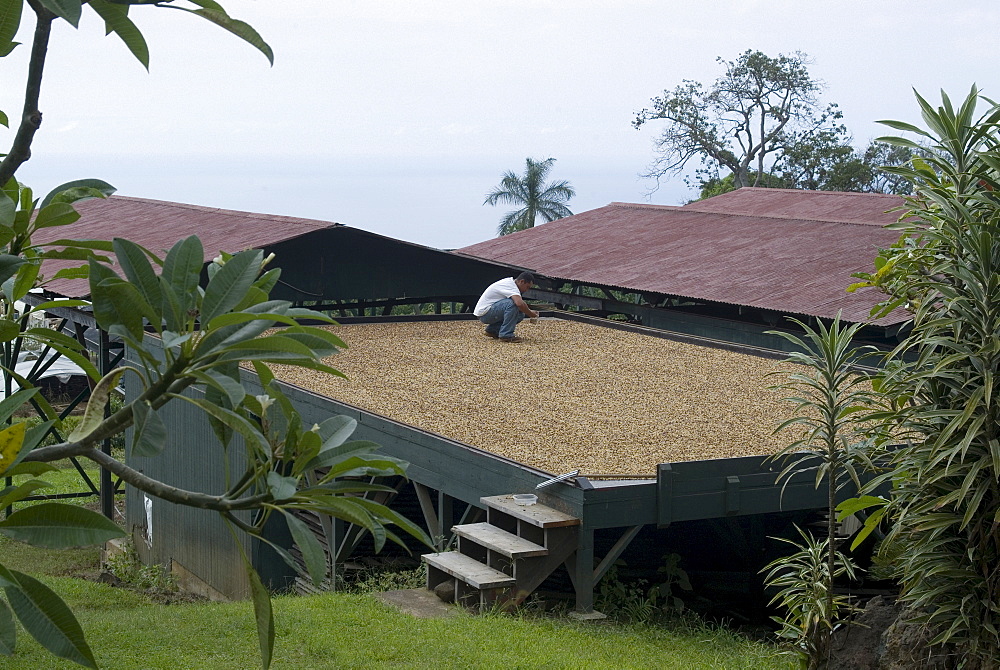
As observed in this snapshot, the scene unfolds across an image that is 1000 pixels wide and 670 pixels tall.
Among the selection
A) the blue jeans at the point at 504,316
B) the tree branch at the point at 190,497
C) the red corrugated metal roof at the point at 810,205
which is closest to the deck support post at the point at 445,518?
the tree branch at the point at 190,497

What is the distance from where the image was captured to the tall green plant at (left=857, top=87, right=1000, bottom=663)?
4363 mm

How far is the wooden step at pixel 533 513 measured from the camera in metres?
6.46

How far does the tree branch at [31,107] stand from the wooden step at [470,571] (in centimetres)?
410

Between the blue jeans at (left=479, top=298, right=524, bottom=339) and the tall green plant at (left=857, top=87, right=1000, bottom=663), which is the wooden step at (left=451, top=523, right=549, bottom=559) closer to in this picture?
the tall green plant at (left=857, top=87, right=1000, bottom=663)

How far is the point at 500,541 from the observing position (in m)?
6.71

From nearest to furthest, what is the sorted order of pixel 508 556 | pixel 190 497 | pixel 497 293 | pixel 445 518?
pixel 190 497, pixel 508 556, pixel 445 518, pixel 497 293

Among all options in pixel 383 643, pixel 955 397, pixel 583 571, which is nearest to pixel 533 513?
pixel 583 571

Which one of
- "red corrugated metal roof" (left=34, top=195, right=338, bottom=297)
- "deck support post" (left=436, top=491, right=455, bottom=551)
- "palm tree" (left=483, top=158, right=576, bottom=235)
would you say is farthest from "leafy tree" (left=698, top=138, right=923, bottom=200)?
"deck support post" (left=436, top=491, right=455, bottom=551)

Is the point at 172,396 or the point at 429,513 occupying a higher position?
the point at 172,396

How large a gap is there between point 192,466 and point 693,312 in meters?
7.79

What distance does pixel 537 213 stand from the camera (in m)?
45.8

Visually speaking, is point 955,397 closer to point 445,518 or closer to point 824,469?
point 824,469

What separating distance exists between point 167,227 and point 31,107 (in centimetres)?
1430

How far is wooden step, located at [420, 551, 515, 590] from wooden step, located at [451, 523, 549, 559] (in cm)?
14
